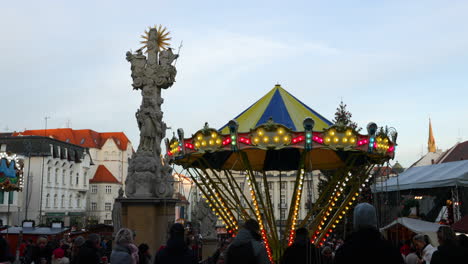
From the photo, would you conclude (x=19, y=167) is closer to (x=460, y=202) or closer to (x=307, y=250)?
(x=460, y=202)

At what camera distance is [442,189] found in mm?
18500

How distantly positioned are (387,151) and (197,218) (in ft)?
52.7

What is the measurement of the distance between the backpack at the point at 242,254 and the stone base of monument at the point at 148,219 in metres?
13.5

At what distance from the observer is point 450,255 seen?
5457mm

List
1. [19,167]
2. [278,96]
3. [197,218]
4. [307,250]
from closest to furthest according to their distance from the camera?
[307,250]
[278,96]
[197,218]
[19,167]

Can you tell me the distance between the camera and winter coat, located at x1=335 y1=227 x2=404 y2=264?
3.99m

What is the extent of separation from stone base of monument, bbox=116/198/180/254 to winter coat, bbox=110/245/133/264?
1363cm

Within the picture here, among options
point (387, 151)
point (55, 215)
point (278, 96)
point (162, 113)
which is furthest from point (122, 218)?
point (55, 215)

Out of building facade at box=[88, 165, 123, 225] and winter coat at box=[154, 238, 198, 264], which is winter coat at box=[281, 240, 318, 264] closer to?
winter coat at box=[154, 238, 198, 264]

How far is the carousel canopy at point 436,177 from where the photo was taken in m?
16.3

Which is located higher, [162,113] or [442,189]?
[162,113]

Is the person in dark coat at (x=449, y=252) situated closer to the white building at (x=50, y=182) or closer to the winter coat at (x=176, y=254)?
the winter coat at (x=176, y=254)

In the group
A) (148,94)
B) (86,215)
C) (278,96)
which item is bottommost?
(86,215)

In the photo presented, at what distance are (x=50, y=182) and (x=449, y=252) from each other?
55675 millimetres
